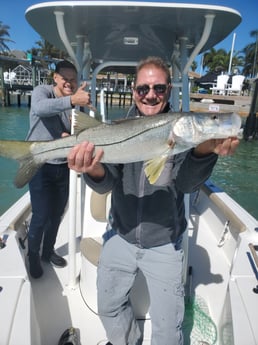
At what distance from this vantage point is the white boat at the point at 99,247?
2529mm

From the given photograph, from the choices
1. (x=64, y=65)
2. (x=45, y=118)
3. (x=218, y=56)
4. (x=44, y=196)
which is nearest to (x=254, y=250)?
(x=44, y=196)

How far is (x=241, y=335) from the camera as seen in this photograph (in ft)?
7.34

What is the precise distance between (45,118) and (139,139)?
1650mm

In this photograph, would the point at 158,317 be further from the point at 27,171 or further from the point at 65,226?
the point at 65,226

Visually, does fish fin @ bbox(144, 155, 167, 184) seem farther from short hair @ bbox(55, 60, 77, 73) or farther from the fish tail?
short hair @ bbox(55, 60, 77, 73)

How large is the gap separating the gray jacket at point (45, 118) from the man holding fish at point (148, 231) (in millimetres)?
1061

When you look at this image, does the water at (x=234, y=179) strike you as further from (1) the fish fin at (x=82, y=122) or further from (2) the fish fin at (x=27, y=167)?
(1) the fish fin at (x=82, y=122)

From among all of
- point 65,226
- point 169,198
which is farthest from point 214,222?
point 169,198

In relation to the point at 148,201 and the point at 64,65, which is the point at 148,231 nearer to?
the point at 148,201

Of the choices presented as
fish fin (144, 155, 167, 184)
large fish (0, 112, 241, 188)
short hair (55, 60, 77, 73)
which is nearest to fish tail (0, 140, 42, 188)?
large fish (0, 112, 241, 188)

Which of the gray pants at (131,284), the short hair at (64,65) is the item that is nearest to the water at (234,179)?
the short hair at (64,65)

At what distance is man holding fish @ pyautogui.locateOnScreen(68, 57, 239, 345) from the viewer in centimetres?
233

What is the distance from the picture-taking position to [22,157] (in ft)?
7.34

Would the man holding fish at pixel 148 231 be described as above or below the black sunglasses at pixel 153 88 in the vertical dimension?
below
